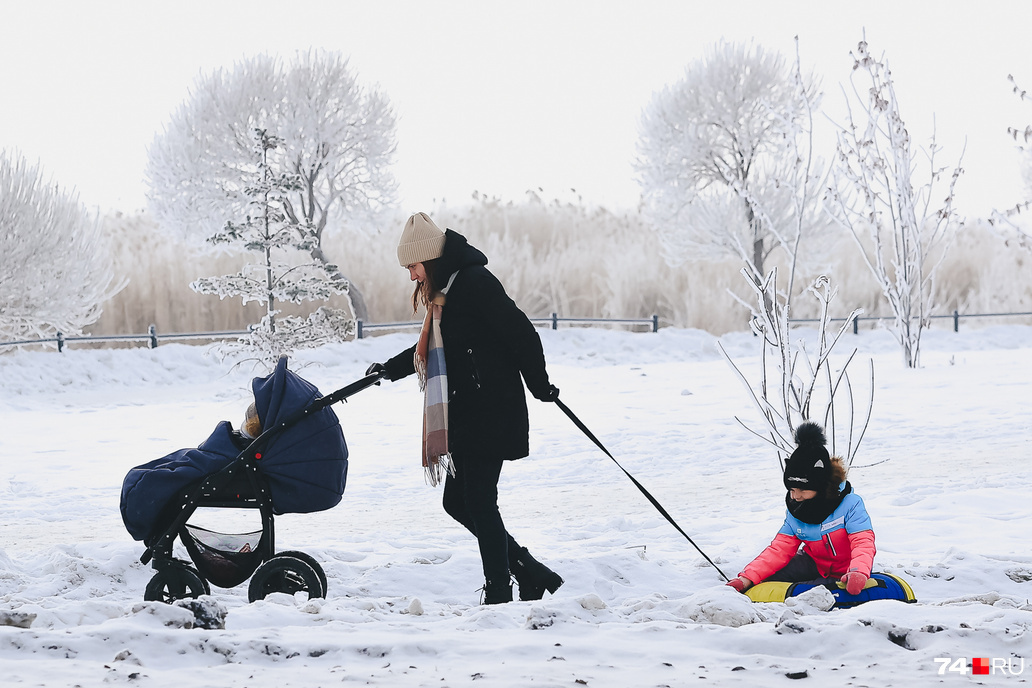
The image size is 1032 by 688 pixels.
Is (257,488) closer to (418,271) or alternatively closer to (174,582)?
(174,582)

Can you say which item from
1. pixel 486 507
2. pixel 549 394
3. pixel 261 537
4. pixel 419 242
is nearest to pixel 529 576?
pixel 486 507

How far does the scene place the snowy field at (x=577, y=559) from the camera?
295cm

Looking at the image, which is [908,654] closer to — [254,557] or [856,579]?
[856,579]

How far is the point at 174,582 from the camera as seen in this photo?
4.33 meters

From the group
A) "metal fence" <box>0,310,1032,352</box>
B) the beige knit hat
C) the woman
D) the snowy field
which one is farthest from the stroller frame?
"metal fence" <box>0,310,1032,352</box>

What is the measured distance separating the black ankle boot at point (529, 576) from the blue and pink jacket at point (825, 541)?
3.13ft

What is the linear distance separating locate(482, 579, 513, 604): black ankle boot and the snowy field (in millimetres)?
95

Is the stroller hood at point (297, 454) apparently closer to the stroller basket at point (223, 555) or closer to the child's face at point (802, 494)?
the stroller basket at point (223, 555)

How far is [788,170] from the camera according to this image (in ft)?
82.8

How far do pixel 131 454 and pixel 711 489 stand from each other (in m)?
6.71

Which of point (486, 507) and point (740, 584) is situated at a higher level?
point (486, 507)

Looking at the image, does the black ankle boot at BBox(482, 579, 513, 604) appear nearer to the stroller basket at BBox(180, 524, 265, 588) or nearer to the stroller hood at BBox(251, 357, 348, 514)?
the stroller hood at BBox(251, 357, 348, 514)

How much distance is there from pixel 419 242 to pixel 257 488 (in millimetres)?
1286
